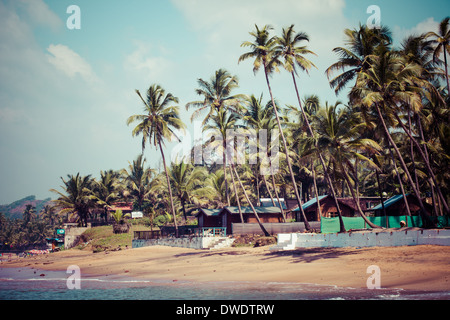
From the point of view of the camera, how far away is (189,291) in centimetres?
1593

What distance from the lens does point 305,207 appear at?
131 ft

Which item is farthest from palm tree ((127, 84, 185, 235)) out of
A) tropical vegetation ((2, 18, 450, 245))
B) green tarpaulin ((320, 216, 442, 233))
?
green tarpaulin ((320, 216, 442, 233))

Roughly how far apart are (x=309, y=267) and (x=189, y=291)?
6474mm

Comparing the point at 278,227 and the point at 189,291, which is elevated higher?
the point at 278,227

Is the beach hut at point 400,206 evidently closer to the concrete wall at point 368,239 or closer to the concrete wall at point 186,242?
the concrete wall at point 368,239

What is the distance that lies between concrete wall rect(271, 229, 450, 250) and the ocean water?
803 cm

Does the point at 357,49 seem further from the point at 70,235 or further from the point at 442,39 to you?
the point at 70,235

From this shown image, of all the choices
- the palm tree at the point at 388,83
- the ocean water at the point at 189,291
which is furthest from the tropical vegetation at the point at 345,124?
the ocean water at the point at 189,291

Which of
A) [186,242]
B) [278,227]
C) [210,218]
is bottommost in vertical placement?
[186,242]

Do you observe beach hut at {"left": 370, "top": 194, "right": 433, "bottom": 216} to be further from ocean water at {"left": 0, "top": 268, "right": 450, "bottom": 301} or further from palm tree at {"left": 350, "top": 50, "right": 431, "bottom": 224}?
ocean water at {"left": 0, "top": 268, "right": 450, "bottom": 301}

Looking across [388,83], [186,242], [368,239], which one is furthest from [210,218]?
[388,83]

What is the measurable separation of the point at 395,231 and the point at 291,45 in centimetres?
1739
